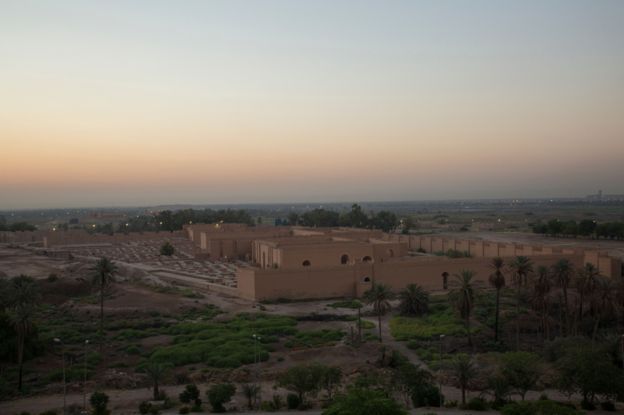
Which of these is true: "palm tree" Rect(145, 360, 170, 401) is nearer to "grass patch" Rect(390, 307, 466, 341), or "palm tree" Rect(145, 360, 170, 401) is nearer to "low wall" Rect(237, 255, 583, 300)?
"grass patch" Rect(390, 307, 466, 341)

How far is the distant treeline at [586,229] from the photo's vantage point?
7731cm

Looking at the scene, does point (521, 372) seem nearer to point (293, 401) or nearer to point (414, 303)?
point (293, 401)

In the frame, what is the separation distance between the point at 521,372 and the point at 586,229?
67.9 metres

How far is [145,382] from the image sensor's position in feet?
78.7

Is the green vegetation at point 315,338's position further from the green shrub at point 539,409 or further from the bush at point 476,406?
the green shrub at point 539,409

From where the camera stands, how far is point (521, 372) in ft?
67.9

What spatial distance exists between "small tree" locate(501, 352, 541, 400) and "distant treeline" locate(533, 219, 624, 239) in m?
62.6

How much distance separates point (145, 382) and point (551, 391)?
16157 mm

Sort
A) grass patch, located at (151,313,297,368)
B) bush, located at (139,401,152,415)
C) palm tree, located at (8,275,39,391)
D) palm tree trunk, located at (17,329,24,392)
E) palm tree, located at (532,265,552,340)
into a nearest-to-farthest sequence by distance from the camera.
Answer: bush, located at (139,401,152,415)
palm tree trunk, located at (17,329,24,392)
palm tree, located at (8,275,39,391)
grass patch, located at (151,313,297,368)
palm tree, located at (532,265,552,340)

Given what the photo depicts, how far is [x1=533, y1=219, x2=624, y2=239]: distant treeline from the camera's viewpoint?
77.3 metres

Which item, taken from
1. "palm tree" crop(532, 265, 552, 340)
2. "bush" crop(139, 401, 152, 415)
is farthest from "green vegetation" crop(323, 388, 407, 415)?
"palm tree" crop(532, 265, 552, 340)

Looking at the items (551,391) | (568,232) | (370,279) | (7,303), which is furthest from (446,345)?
(568,232)

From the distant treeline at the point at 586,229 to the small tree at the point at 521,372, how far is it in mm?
62551

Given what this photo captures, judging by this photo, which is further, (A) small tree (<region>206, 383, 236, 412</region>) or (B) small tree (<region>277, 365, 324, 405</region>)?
(B) small tree (<region>277, 365, 324, 405</region>)
